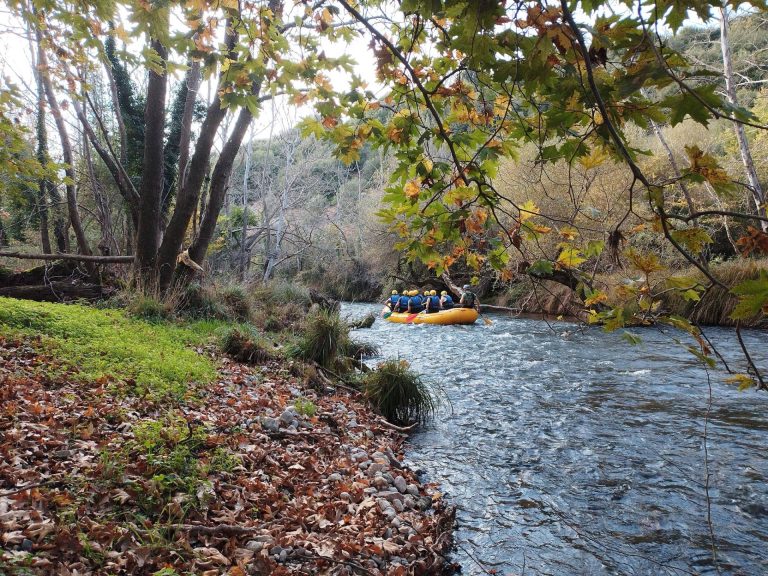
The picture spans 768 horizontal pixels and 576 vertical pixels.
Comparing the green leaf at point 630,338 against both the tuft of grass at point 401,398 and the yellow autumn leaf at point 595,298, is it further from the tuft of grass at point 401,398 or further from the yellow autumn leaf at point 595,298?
the tuft of grass at point 401,398

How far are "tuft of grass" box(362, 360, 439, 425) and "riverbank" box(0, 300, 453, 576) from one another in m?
0.91

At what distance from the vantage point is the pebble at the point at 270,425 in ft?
15.2

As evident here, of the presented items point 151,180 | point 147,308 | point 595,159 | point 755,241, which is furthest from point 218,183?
point 755,241

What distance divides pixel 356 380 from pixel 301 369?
91 centimetres

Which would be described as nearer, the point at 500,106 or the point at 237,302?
the point at 500,106

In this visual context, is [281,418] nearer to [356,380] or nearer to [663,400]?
[356,380]

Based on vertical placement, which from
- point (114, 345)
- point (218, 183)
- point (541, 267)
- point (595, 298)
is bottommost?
point (114, 345)

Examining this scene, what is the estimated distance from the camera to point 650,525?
156 inches

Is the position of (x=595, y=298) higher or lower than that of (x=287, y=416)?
higher

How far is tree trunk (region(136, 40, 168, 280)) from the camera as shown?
916 cm

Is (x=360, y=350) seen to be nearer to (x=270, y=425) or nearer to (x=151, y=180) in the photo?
(x=151, y=180)

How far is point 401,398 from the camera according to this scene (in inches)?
262

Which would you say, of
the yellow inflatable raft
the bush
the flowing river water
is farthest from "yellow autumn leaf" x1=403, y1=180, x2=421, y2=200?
the yellow inflatable raft

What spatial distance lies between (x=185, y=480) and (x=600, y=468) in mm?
4190
